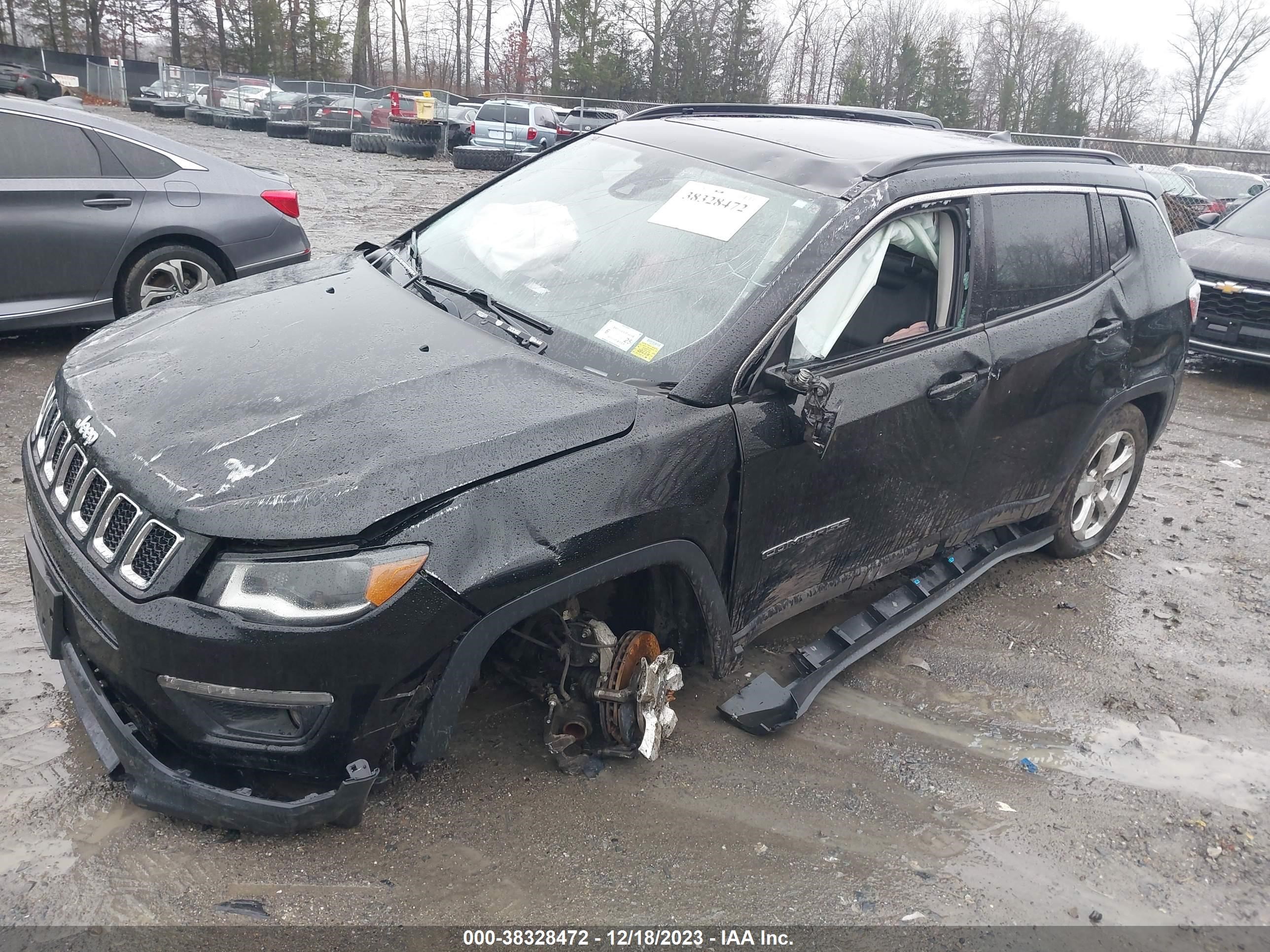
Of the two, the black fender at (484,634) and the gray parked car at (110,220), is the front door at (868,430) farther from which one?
the gray parked car at (110,220)

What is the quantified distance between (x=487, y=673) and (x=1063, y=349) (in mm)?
2571

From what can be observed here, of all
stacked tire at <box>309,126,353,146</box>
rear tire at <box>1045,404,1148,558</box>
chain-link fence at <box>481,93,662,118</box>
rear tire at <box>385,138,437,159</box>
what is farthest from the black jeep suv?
chain-link fence at <box>481,93,662,118</box>

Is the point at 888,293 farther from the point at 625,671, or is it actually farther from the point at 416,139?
the point at 416,139

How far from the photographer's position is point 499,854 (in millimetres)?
2688

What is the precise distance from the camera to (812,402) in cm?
283

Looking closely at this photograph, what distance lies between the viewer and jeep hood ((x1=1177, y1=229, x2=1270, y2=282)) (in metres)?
8.77

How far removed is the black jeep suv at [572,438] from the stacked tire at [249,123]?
27.8m

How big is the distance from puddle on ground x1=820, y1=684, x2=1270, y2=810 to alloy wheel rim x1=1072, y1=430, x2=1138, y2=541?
52.0 inches

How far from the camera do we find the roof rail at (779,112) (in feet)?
14.0

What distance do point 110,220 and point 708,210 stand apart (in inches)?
177

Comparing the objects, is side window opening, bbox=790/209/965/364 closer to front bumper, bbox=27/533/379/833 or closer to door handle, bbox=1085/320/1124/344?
door handle, bbox=1085/320/1124/344

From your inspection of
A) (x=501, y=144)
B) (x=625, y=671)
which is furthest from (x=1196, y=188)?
(x=625, y=671)

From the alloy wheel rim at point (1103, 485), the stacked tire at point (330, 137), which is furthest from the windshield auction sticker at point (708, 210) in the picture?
the stacked tire at point (330, 137)

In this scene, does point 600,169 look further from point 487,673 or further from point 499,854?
point 499,854
